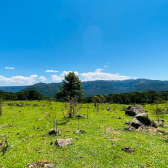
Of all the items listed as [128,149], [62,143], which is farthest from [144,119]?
[62,143]

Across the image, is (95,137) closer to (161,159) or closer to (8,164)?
(161,159)

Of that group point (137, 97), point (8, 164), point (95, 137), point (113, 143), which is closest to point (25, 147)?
point (8, 164)

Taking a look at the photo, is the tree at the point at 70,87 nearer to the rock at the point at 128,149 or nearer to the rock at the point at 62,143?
the rock at the point at 62,143

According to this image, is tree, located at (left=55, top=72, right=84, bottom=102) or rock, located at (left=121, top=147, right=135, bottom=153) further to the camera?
tree, located at (left=55, top=72, right=84, bottom=102)

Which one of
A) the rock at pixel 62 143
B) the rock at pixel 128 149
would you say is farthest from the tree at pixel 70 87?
the rock at pixel 128 149

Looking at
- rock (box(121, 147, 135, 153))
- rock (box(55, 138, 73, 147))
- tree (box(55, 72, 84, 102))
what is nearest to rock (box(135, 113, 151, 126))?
rock (box(121, 147, 135, 153))

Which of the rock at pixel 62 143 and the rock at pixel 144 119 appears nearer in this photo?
the rock at pixel 62 143

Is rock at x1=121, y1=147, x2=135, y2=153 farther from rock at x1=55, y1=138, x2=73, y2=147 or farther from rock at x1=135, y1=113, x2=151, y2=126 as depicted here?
rock at x1=135, y1=113, x2=151, y2=126

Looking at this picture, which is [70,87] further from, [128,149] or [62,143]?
[128,149]

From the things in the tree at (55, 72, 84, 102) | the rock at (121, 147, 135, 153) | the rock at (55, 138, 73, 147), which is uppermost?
the tree at (55, 72, 84, 102)

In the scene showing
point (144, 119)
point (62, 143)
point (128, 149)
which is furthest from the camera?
point (144, 119)

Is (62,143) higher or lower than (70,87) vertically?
lower

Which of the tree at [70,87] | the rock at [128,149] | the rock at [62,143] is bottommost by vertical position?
the rock at [128,149]

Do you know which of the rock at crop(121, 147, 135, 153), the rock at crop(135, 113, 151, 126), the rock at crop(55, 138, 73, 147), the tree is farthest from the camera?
the tree
